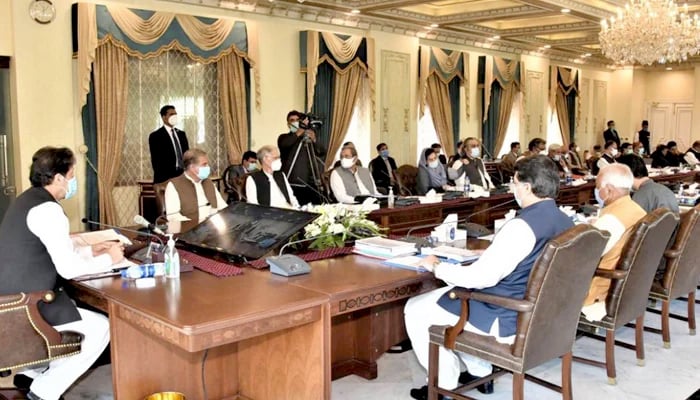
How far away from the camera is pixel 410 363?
12.2ft

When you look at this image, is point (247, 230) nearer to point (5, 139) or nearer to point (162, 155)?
point (162, 155)

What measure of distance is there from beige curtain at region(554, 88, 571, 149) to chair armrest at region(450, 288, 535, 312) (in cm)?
1141

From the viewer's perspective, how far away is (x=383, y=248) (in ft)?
10.6

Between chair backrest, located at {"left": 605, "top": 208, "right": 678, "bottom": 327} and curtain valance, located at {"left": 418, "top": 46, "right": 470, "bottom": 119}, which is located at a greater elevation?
curtain valance, located at {"left": 418, "top": 46, "right": 470, "bottom": 119}

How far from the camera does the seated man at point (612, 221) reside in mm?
3404

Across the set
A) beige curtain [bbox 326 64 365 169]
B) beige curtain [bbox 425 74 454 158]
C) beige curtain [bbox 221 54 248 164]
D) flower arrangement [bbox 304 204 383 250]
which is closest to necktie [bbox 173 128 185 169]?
beige curtain [bbox 221 54 248 164]

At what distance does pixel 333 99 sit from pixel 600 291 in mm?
5819

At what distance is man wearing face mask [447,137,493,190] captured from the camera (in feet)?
26.6

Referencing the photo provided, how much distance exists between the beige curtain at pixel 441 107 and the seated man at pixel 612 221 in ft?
22.8

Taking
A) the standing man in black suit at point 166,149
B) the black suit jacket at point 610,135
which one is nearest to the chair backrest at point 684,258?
the standing man in black suit at point 166,149

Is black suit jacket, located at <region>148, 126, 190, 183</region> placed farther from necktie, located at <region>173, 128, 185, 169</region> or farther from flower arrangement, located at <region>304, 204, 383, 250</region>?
flower arrangement, located at <region>304, 204, 383, 250</region>

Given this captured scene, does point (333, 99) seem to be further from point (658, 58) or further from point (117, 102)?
point (658, 58)

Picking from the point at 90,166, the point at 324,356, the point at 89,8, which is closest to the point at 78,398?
the point at 324,356

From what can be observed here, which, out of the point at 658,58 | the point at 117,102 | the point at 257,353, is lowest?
the point at 257,353
